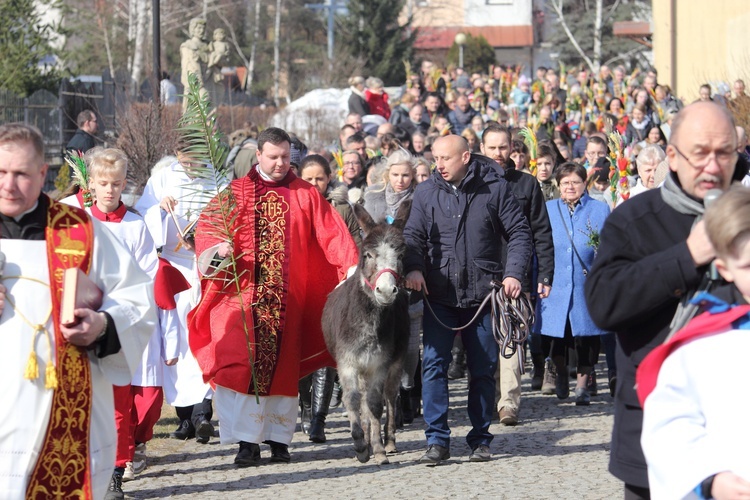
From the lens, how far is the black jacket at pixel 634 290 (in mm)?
3926

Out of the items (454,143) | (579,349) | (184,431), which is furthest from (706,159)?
(579,349)

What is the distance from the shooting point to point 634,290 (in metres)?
3.96

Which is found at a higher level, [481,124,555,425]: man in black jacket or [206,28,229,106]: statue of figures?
[206,28,229,106]: statue of figures

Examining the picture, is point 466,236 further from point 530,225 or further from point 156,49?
point 156,49

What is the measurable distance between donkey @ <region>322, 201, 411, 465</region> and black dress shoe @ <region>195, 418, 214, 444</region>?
138 cm

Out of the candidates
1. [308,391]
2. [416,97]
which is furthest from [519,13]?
[308,391]

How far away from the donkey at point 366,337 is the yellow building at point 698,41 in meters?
14.0

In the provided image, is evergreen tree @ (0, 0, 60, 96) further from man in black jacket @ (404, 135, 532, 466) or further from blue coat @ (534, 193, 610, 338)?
man in black jacket @ (404, 135, 532, 466)

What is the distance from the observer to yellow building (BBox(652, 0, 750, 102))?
26281 mm

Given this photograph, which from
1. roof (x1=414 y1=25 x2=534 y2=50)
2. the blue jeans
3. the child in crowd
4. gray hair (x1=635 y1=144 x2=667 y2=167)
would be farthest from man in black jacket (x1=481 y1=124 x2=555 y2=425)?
roof (x1=414 y1=25 x2=534 y2=50)

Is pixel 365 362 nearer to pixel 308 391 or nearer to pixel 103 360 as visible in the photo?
pixel 308 391

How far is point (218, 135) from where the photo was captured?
898 centimetres

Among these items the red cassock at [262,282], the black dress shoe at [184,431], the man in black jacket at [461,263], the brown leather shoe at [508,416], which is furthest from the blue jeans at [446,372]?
the black dress shoe at [184,431]

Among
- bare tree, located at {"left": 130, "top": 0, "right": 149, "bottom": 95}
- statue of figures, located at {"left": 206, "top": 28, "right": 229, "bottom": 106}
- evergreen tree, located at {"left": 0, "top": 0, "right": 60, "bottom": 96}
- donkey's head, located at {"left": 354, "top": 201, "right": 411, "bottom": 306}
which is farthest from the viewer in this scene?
bare tree, located at {"left": 130, "top": 0, "right": 149, "bottom": 95}
